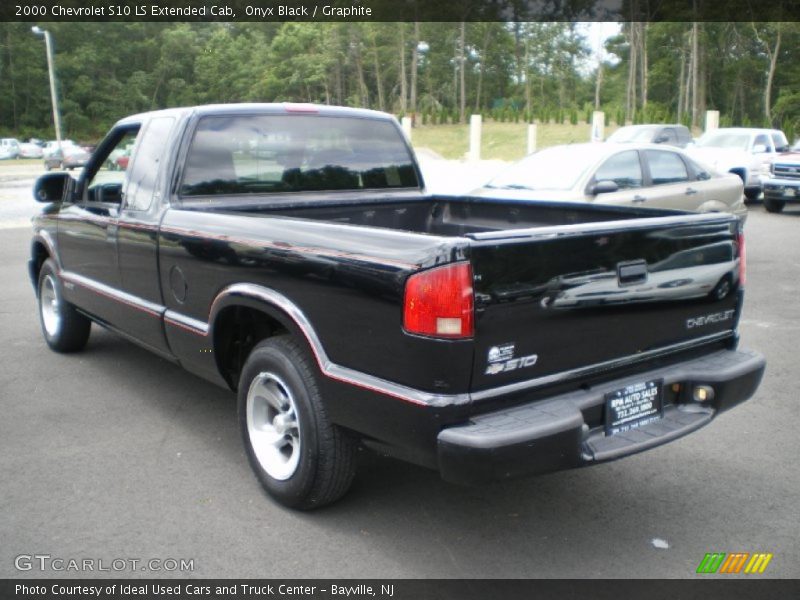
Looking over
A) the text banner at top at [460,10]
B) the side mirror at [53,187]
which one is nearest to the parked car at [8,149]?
the text banner at top at [460,10]

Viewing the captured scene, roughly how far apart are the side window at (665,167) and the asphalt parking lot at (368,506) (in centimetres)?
482

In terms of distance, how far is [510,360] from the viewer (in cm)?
293

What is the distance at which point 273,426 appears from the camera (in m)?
3.74

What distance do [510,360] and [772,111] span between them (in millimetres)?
60517

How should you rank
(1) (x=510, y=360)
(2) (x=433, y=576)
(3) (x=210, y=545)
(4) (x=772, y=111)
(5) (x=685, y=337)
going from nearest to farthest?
(1) (x=510, y=360), (2) (x=433, y=576), (3) (x=210, y=545), (5) (x=685, y=337), (4) (x=772, y=111)

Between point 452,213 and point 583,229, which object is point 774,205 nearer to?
point 452,213

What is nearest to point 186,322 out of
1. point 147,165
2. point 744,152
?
point 147,165

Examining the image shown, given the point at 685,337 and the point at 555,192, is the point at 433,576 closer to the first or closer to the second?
the point at 685,337

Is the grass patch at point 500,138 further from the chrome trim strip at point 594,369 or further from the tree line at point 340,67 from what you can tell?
the chrome trim strip at point 594,369

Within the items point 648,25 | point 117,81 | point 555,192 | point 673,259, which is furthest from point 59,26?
point 673,259

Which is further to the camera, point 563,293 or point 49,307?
point 49,307

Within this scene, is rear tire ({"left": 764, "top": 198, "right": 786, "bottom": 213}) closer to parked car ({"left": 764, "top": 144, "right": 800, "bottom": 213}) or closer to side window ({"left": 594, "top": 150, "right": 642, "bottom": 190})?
parked car ({"left": 764, "top": 144, "right": 800, "bottom": 213})

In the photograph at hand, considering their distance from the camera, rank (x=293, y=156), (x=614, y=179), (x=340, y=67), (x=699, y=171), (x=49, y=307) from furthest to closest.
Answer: (x=340, y=67) < (x=699, y=171) < (x=614, y=179) < (x=49, y=307) < (x=293, y=156)

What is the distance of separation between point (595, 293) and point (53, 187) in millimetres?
4352
